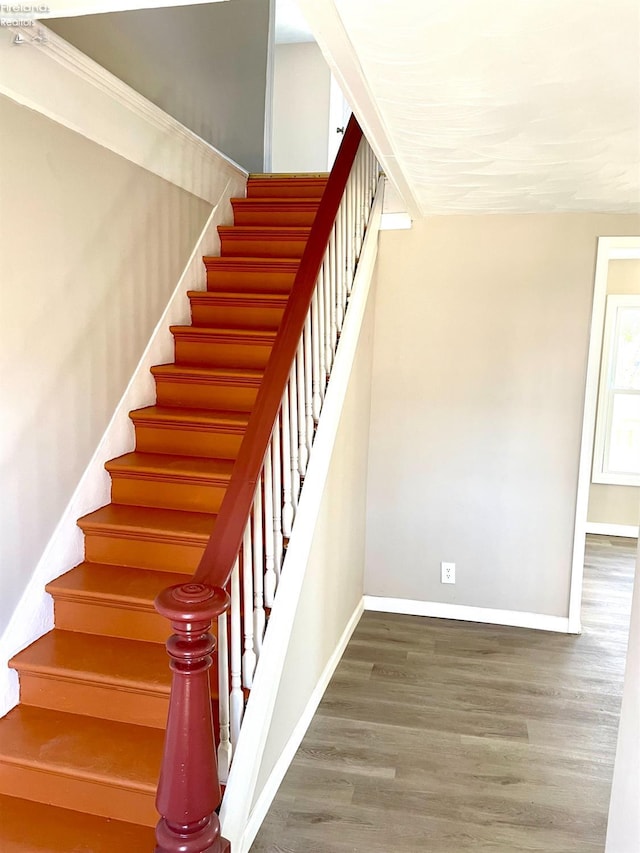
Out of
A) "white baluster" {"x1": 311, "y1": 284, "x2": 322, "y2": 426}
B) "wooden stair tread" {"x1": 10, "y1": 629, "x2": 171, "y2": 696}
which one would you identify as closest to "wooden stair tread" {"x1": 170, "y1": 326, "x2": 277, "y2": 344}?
"white baluster" {"x1": 311, "y1": 284, "x2": 322, "y2": 426}

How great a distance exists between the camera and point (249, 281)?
11.6 feet

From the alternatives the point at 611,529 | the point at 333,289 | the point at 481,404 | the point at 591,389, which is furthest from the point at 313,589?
the point at 611,529

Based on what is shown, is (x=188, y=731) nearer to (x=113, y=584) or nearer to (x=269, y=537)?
(x=269, y=537)

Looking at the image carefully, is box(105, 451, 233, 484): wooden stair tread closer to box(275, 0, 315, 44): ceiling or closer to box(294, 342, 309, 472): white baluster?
box(294, 342, 309, 472): white baluster

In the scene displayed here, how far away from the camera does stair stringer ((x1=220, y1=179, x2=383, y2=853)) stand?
1959 mm

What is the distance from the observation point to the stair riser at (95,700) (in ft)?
6.72

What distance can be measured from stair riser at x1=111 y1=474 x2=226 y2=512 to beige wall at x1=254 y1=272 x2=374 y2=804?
481mm

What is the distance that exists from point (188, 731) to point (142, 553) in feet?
3.72

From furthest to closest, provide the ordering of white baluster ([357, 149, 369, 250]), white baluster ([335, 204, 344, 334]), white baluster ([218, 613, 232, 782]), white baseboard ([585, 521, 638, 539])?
white baseboard ([585, 521, 638, 539])
white baluster ([357, 149, 369, 250])
white baluster ([335, 204, 344, 334])
white baluster ([218, 613, 232, 782])

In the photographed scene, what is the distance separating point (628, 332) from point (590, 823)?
4219 millimetres

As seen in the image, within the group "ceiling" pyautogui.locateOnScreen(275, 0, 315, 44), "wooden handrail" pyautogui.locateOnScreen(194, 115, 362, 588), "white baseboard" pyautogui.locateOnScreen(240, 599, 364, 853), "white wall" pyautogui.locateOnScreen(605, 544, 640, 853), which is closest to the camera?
"white wall" pyautogui.locateOnScreen(605, 544, 640, 853)

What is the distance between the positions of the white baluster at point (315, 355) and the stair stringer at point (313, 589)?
47 millimetres

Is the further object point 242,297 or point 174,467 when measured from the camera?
point 242,297

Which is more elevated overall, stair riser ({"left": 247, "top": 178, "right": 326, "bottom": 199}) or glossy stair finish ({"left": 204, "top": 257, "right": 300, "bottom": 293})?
stair riser ({"left": 247, "top": 178, "right": 326, "bottom": 199})
